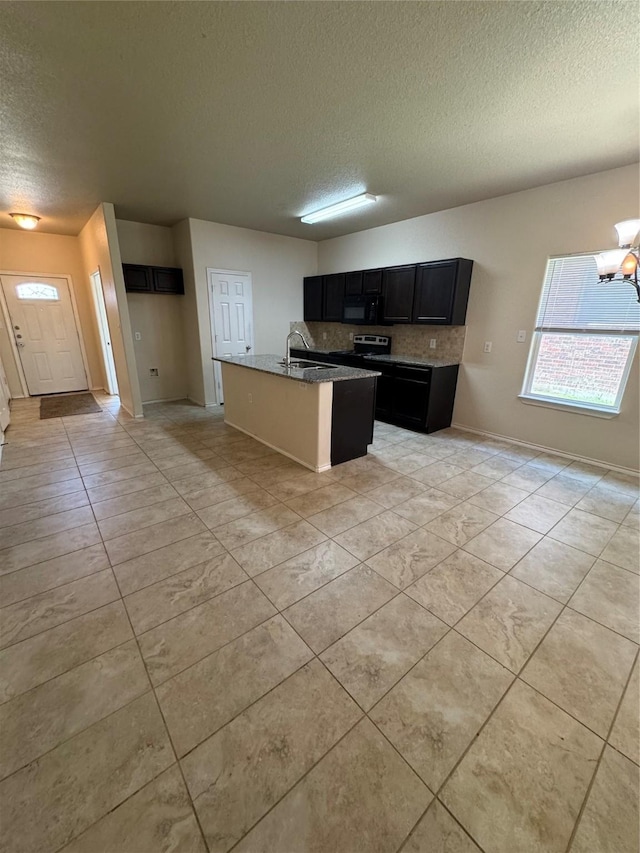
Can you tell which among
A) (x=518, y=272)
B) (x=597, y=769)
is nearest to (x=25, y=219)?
(x=518, y=272)

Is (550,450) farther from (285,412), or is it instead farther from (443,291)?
(285,412)

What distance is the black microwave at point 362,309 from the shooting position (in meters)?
5.05

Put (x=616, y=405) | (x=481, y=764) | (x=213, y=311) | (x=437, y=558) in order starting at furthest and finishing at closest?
(x=213, y=311) < (x=616, y=405) < (x=437, y=558) < (x=481, y=764)

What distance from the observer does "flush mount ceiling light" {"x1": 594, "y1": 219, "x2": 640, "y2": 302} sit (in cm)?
255

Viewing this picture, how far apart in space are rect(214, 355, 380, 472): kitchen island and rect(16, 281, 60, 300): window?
443cm

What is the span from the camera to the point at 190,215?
4750mm

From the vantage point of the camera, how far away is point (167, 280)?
17.6ft

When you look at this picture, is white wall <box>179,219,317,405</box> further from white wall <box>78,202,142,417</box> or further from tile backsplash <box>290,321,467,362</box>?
white wall <box>78,202,142,417</box>

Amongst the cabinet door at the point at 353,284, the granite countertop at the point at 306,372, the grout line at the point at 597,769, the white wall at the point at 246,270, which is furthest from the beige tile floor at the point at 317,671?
the cabinet door at the point at 353,284

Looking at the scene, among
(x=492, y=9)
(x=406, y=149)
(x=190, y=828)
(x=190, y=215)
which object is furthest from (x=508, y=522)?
(x=190, y=215)

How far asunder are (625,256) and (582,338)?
1.02m

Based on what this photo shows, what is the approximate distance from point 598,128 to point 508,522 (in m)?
2.91

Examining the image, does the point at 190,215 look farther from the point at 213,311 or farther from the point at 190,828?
the point at 190,828

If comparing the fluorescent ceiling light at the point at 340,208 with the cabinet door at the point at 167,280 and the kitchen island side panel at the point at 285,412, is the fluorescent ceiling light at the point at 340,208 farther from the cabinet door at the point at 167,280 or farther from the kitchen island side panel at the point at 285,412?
the kitchen island side panel at the point at 285,412
